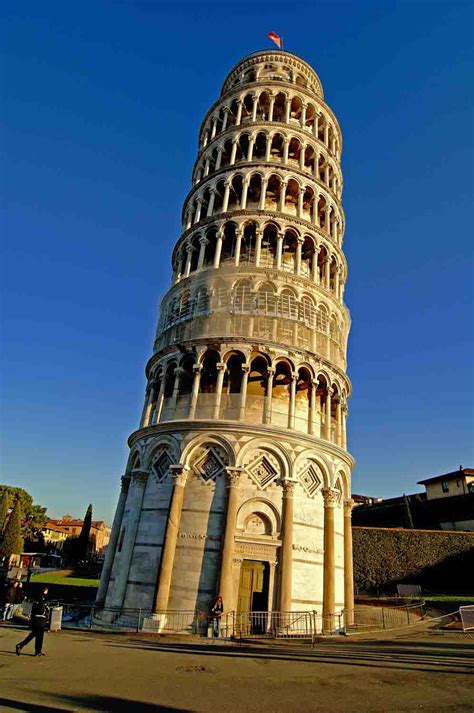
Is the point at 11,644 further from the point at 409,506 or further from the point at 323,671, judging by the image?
the point at 409,506

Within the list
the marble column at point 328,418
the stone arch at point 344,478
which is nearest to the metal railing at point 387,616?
the stone arch at point 344,478

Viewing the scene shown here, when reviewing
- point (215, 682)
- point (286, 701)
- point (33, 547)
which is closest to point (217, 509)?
point (215, 682)

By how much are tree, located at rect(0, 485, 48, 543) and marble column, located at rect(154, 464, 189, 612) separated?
6142 cm

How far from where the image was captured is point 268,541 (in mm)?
19219

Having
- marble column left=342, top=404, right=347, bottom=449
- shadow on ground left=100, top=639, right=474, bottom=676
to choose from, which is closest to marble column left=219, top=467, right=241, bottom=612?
shadow on ground left=100, top=639, right=474, bottom=676

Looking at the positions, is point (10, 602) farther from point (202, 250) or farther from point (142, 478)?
point (202, 250)

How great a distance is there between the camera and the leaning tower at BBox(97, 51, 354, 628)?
749 inches

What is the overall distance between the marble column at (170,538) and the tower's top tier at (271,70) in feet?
88.5

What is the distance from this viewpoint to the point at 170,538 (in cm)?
1894

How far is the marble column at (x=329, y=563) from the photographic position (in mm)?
19516

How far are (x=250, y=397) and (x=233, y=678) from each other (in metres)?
12.9

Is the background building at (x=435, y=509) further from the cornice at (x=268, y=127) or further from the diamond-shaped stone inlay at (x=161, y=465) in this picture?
the cornice at (x=268, y=127)

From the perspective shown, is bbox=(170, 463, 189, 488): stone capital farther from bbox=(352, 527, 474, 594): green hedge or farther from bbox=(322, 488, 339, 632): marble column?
bbox=(352, 527, 474, 594): green hedge

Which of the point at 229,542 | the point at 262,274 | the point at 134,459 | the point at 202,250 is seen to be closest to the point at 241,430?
the point at 229,542
